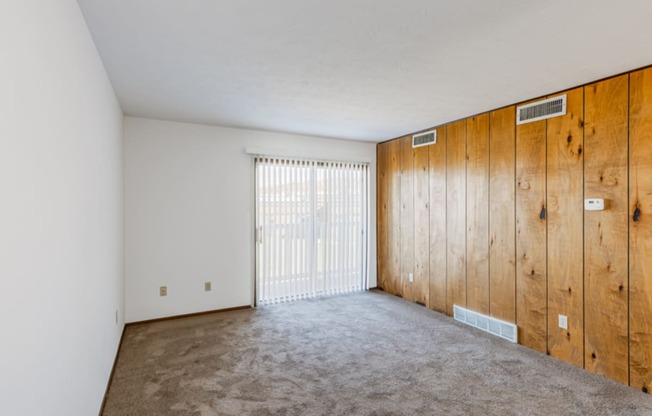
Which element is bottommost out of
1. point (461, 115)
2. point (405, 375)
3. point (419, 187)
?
point (405, 375)

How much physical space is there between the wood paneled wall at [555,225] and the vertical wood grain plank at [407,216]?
192mm

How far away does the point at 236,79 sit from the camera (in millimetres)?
2748

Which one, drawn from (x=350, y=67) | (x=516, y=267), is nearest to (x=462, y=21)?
(x=350, y=67)

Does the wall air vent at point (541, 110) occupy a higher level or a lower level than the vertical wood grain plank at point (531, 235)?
higher

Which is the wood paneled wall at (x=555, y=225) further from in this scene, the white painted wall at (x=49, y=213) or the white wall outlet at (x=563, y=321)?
the white painted wall at (x=49, y=213)

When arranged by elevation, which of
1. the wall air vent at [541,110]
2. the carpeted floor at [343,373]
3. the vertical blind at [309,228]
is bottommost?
the carpeted floor at [343,373]

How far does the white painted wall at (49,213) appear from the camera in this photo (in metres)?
0.97

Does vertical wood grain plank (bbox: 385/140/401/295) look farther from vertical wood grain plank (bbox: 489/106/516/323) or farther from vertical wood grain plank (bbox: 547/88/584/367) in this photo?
vertical wood grain plank (bbox: 547/88/584/367)

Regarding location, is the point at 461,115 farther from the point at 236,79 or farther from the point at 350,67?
the point at 236,79

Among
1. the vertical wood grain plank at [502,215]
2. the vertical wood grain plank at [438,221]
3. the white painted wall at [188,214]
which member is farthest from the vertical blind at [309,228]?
the vertical wood grain plank at [502,215]

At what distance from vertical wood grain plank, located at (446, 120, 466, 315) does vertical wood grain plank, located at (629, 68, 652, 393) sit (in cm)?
160

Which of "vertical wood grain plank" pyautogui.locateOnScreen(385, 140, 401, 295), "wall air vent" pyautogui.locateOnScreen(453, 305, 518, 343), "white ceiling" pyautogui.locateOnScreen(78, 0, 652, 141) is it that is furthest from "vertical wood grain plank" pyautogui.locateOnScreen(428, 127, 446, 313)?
"white ceiling" pyautogui.locateOnScreen(78, 0, 652, 141)

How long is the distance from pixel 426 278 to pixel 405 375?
6.62 ft

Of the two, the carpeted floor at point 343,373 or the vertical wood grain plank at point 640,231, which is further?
the vertical wood grain plank at point 640,231
